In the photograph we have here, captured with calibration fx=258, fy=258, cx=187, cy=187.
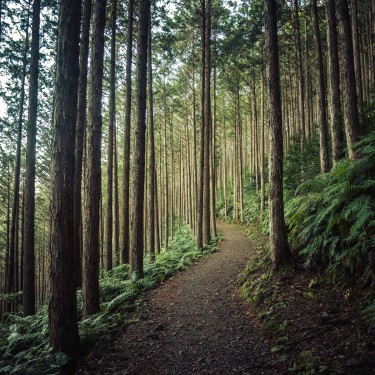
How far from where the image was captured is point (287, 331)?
160 inches

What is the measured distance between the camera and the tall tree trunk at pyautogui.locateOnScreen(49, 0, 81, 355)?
4188mm

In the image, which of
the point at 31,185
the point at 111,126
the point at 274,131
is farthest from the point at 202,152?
the point at 31,185

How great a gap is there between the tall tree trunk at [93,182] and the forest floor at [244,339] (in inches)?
48.9

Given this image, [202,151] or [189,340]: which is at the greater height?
[202,151]

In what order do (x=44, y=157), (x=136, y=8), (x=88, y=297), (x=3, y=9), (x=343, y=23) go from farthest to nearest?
(x=44, y=157) < (x=136, y=8) < (x=3, y=9) < (x=343, y=23) < (x=88, y=297)

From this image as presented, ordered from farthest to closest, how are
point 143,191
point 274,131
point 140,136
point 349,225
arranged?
1. point 143,191
2. point 140,136
3. point 274,131
4. point 349,225

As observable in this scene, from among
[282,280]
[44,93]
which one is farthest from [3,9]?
[282,280]

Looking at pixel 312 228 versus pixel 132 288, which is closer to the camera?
pixel 312 228

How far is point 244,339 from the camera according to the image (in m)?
4.36

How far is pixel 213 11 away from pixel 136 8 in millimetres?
4398

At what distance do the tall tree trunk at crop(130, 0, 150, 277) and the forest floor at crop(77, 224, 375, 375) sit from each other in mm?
2376

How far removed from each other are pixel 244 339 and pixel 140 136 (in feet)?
20.5

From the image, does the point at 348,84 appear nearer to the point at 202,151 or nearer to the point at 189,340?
the point at 202,151

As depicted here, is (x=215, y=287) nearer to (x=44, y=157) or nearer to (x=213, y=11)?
(x=213, y=11)
